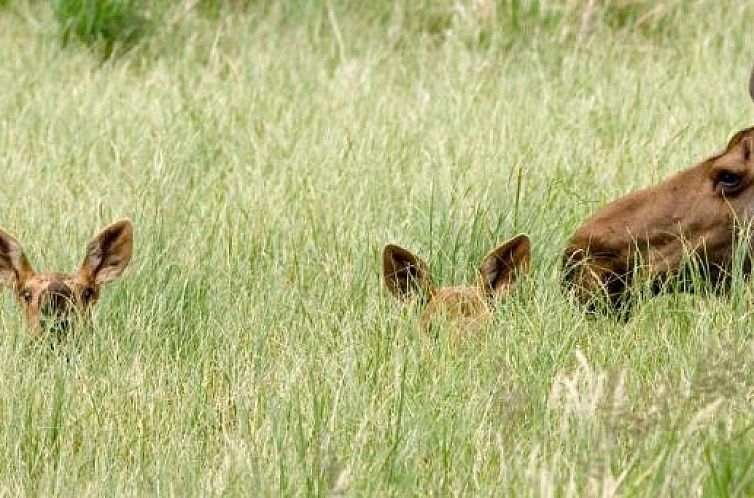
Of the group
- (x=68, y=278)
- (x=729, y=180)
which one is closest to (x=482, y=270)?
(x=729, y=180)

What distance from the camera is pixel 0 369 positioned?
15.5ft

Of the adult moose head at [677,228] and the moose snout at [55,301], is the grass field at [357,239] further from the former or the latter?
the adult moose head at [677,228]

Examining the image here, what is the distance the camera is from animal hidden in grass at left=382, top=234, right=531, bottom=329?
17.1 feet

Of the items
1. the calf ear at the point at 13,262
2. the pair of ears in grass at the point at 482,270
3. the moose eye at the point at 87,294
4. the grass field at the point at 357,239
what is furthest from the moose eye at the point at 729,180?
the calf ear at the point at 13,262

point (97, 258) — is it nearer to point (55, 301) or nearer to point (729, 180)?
point (55, 301)

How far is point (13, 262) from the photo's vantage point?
5.28 meters

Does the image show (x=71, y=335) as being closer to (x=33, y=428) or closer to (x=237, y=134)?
(x=33, y=428)

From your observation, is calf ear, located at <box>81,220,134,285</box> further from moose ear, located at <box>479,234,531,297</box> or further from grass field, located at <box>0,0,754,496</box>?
moose ear, located at <box>479,234,531,297</box>

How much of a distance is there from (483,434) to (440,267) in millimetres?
1607

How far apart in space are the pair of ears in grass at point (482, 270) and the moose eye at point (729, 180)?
0.64 metres

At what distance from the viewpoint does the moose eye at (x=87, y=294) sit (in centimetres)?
524

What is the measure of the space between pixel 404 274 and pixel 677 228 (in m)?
0.83

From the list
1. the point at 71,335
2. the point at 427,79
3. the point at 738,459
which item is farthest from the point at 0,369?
the point at 427,79

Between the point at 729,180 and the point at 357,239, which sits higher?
the point at 729,180
